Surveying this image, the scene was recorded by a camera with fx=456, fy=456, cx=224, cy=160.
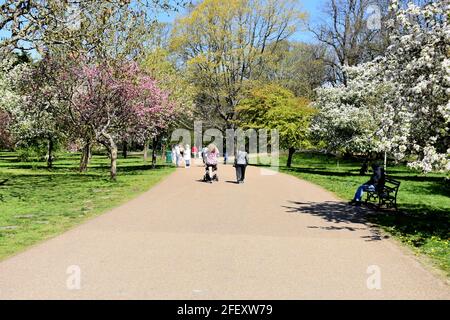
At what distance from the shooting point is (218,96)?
143 ft

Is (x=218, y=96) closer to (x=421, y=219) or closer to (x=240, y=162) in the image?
(x=240, y=162)

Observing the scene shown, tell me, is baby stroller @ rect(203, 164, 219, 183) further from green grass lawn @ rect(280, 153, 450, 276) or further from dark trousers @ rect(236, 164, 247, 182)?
green grass lawn @ rect(280, 153, 450, 276)

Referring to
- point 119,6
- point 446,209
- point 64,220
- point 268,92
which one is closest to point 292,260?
point 64,220

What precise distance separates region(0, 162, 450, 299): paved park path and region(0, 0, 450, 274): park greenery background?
0.84 m

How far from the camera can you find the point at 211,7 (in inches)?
1586

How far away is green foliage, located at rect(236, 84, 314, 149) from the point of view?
103 ft

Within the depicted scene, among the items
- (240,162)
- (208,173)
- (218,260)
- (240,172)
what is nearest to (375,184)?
(240,162)

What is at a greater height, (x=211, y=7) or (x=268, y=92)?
(x=211, y=7)

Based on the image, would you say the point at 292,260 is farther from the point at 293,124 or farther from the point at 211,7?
the point at 211,7

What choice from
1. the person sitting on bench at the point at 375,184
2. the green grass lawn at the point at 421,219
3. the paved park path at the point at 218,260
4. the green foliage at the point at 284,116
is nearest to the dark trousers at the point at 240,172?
the green grass lawn at the point at 421,219

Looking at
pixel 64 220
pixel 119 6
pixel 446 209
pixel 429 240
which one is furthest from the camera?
pixel 119 6

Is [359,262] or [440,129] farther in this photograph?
[440,129]

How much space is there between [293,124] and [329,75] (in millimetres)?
24654

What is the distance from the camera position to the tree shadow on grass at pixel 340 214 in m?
9.86
